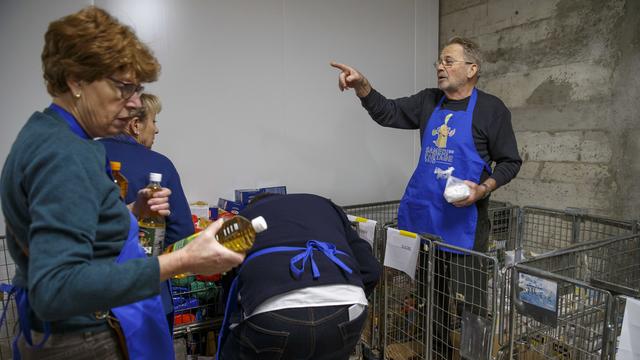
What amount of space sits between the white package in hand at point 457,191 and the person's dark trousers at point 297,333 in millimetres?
761

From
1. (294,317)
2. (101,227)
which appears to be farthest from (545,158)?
(101,227)

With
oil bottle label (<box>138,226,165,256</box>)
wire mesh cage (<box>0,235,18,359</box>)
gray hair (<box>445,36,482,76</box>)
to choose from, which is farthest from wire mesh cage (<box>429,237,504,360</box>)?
wire mesh cage (<box>0,235,18,359</box>)

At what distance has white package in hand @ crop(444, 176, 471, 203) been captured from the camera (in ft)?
6.07

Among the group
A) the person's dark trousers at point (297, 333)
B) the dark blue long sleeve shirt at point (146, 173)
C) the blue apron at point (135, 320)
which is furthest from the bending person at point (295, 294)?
the blue apron at point (135, 320)

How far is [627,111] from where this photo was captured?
2305 millimetres

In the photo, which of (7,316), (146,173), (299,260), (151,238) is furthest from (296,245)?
(7,316)

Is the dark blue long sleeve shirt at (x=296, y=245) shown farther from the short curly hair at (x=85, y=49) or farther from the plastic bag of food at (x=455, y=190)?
the short curly hair at (x=85, y=49)

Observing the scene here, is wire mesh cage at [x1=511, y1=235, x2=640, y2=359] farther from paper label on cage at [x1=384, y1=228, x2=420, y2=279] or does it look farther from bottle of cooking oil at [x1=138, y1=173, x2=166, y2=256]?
bottle of cooking oil at [x1=138, y1=173, x2=166, y2=256]

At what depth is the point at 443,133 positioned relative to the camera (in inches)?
80.0

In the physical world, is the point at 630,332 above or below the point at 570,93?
below

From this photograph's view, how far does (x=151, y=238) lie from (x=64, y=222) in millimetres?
671

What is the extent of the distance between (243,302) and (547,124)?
2.30 m

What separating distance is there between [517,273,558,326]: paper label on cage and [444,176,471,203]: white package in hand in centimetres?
49

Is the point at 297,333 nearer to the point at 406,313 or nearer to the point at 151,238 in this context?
the point at 151,238
